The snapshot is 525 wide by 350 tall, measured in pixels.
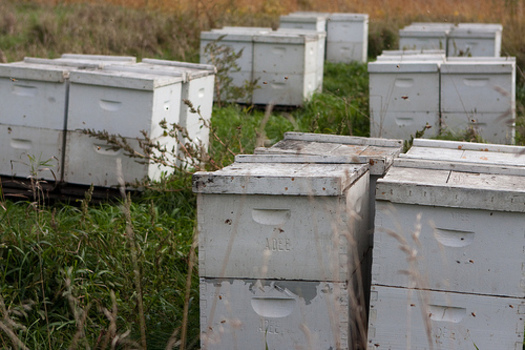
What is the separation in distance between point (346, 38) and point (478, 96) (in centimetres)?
576

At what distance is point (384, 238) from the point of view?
90.4 inches

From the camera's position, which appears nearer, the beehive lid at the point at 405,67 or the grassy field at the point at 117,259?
the grassy field at the point at 117,259

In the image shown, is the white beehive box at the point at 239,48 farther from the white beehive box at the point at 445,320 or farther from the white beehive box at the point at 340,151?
the white beehive box at the point at 445,320

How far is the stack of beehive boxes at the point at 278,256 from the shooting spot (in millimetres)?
2291

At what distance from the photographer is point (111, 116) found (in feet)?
13.8

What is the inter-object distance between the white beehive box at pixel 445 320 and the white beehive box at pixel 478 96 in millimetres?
2967

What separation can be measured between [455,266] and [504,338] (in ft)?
0.95

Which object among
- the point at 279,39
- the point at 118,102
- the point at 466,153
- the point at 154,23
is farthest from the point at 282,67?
the point at 154,23

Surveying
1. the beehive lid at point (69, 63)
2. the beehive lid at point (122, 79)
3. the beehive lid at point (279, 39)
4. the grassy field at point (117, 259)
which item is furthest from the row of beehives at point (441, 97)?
the beehive lid at point (69, 63)

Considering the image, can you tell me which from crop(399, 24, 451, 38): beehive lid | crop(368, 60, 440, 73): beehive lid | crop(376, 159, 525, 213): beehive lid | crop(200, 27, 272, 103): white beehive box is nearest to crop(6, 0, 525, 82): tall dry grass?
crop(399, 24, 451, 38): beehive lid

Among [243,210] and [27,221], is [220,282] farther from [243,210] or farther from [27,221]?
[27,221]

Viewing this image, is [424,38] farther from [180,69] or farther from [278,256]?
[278,256]

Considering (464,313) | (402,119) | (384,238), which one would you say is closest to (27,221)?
(384,238)

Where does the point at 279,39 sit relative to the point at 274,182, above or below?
above
